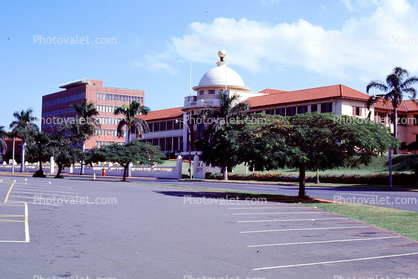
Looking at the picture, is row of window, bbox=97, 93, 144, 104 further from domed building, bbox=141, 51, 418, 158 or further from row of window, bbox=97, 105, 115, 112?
domed building, bbox=141, 51, 418, 158

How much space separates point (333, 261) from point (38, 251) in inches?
231

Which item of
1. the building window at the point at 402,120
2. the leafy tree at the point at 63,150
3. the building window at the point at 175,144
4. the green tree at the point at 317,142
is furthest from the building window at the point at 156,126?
the green tree at the point at 317,142

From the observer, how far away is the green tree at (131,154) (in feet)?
143

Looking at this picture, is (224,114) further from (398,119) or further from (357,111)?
(398,119)

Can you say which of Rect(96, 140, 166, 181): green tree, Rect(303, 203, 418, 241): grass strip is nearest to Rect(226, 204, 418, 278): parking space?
Rect(303, 203, 418, 241): grass strip

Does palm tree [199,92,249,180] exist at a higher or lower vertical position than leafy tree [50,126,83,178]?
higher

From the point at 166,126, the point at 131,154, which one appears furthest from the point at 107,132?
the point at 131,154

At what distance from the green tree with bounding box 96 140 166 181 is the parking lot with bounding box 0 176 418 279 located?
977 inches

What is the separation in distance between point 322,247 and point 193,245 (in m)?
3.02

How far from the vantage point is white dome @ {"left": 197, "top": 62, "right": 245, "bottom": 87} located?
8169 centimetres

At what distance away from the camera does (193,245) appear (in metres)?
11.2

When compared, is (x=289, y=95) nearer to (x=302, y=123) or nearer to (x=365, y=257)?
(x=302, y=123)

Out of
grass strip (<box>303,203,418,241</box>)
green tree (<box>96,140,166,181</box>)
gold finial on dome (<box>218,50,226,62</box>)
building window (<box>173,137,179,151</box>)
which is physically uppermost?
gold finial on dome (<box>218,50,226,62</box>)

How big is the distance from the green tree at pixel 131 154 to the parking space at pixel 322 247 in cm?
2717
